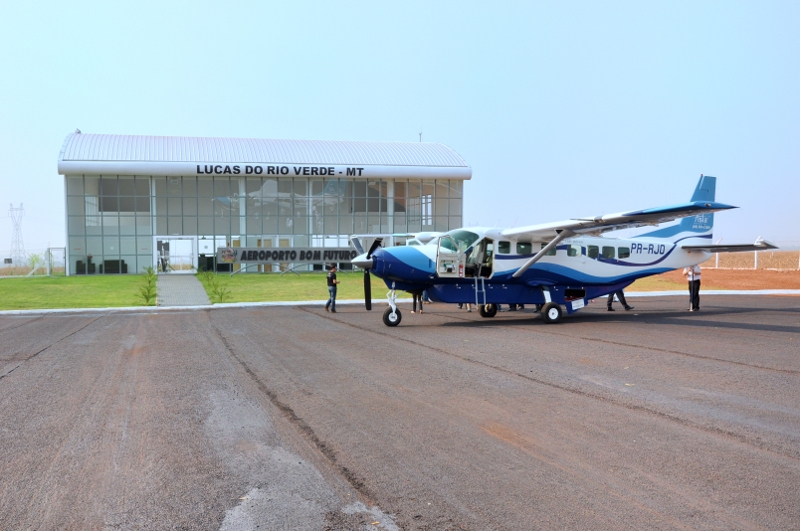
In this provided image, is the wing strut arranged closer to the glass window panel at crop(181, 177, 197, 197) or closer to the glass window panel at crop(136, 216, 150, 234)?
the glass window panel at crop(181, 177, 197, 197)

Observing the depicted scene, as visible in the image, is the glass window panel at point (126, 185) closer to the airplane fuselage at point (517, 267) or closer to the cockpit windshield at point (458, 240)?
the airplane fuselage at point (517, 267)

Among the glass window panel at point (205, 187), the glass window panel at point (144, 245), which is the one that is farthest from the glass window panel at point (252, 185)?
the glass window panel at point (144, 245)

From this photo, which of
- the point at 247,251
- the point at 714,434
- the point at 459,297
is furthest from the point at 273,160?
the point at 714,434

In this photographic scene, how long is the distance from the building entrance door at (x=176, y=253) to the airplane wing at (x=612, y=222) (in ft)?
110

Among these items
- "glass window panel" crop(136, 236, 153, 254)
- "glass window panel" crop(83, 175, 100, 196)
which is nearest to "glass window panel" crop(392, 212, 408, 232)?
"glass window panel" crop(136, 236, 153, 254)

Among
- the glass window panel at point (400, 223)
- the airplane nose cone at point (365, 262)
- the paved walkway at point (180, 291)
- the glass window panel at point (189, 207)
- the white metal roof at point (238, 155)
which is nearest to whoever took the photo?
the airplane nose cone at point (365, 262)

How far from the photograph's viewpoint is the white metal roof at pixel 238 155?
44406 millimetres

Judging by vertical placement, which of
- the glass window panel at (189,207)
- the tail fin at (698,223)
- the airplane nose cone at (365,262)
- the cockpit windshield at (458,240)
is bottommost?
the airplane nose cone at (365,262)

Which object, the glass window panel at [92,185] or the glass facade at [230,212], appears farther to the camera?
the glass facade at [230,212]

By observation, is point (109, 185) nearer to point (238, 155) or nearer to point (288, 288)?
point (238, 155)

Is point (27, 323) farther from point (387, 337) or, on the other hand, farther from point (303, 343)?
point (387, 337)

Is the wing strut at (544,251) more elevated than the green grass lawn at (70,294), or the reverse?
the wing strut at (544,251)

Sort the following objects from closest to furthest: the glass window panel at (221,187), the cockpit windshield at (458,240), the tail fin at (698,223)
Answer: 1. the cockpit windshield at (458,240)
2. the tail fin at (698,223)
3. the glass window panel at (221,187)

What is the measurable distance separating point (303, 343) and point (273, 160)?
36.2 metres
